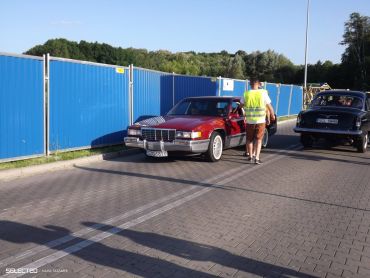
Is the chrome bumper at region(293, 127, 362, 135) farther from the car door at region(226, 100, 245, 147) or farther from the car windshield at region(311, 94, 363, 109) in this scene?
the car door at region(226, 100, 245, 147)

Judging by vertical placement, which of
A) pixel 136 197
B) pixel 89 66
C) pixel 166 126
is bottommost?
pixel 136 197

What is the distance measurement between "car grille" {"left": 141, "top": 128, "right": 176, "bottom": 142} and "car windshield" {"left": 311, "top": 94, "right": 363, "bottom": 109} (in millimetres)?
5584

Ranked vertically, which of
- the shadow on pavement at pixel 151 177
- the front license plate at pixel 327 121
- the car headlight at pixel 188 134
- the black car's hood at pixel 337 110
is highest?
the black car's hood at pixel 337 110

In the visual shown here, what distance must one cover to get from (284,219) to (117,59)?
324 ft

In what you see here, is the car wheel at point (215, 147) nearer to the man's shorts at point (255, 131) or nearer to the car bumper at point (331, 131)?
the man's shorts at point (255, 131)

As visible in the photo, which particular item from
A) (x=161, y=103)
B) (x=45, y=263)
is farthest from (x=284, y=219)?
(x=161, y=103)

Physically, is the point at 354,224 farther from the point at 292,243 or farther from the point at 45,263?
the point at 45,263

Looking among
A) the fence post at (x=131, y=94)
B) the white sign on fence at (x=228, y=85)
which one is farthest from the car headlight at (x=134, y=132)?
the white sign on fence at (x=228, y=85)

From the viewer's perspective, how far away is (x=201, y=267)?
4.53 metres

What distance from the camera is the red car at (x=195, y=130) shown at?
1049cm

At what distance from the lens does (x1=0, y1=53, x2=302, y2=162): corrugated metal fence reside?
1017cm

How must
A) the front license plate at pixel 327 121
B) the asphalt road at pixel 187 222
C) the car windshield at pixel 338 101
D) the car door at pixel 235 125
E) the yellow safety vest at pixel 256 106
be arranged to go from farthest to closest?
the car windshield at pixel 338 101, the front license plate at pixel 327 121, the car door at pixel 235 125, the yellow safety vest at pixel 256 106, the asphalt road at pixel 187 222

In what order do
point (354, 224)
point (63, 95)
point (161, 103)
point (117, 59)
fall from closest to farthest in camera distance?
1. point (354, 224)
2. point (63, 95)
3. point (161, 103)
4. point (117, 59)

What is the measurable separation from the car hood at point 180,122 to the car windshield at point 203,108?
418 millimetres
